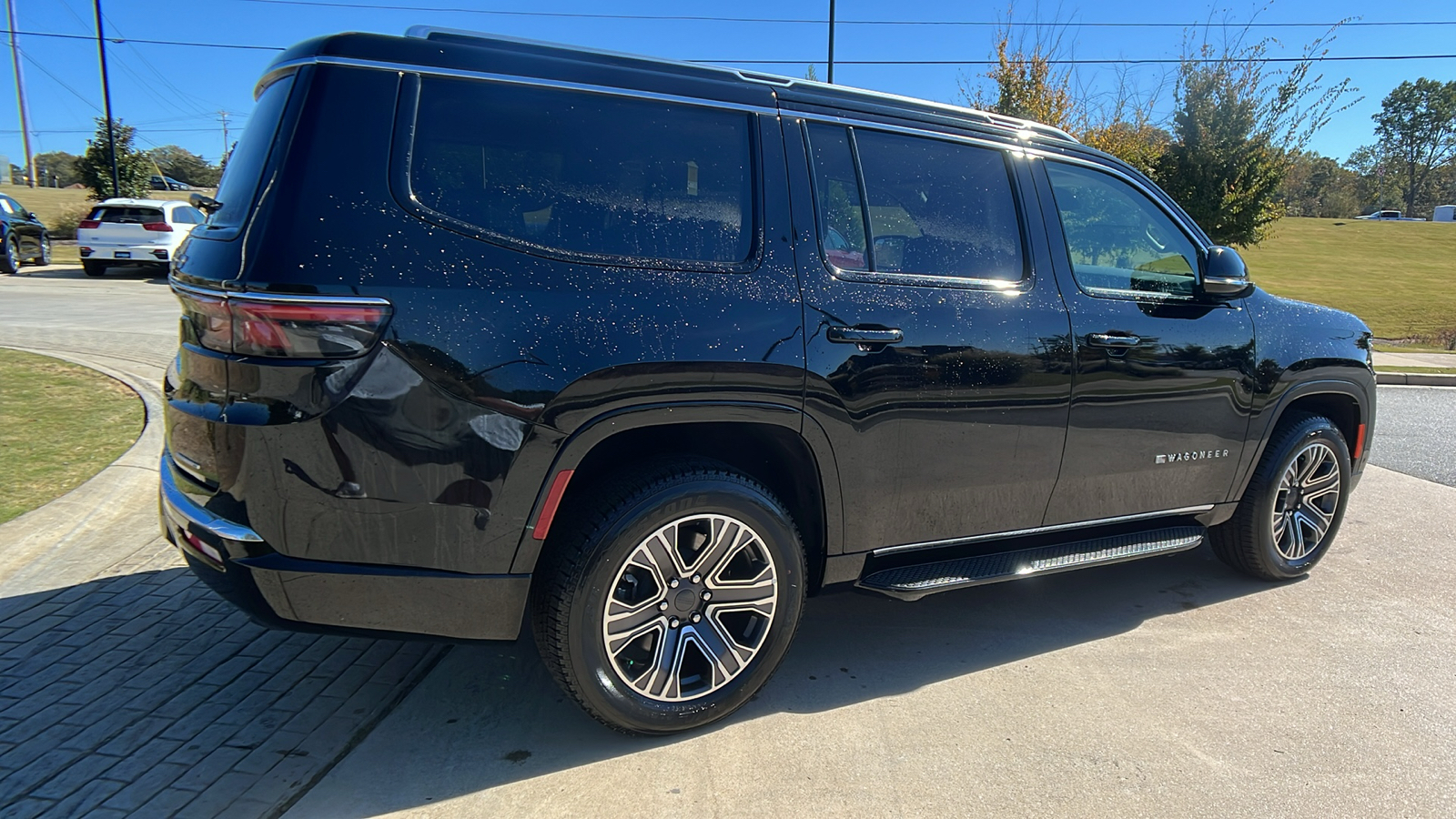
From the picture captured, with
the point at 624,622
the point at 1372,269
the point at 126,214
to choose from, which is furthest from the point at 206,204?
the point at 1372,269

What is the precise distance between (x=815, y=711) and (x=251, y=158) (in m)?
2.56

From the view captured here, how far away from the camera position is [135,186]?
92.0ft

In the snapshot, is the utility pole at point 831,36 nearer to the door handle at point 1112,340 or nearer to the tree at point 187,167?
the door handle at point 1112,340

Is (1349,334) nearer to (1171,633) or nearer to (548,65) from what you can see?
(1171,633)

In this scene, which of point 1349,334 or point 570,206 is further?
point 1349,334

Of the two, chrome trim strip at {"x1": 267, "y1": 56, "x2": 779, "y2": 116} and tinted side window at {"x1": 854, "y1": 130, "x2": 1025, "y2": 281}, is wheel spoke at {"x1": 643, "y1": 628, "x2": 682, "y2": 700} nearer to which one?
tinted side window at {"x1": 854, "y1": 130, "x2": 1025, "y2": 281}

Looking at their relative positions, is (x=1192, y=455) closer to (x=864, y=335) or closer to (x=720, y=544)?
(x=864, y=335)

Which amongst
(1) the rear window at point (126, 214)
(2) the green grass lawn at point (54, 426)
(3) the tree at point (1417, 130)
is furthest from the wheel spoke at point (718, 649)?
(3) the tree at point (1417, 130)

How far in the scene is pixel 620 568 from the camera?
9.09 ft

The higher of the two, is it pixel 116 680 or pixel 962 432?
pixel 962 432

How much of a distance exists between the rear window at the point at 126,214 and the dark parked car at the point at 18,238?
165cm

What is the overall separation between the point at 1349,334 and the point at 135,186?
1289 inches

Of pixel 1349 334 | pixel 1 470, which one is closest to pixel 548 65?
pixel 1349 334

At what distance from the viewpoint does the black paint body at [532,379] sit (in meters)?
2.39
